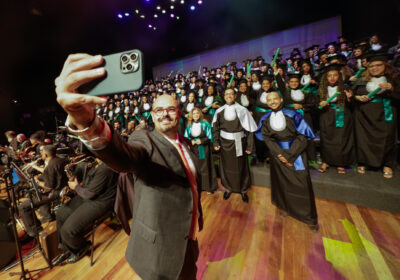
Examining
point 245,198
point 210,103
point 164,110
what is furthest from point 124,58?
point 210,103

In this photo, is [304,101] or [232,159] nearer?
[232,159]

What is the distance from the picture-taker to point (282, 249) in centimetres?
222

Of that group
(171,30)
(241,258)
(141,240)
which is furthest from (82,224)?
(171,30)

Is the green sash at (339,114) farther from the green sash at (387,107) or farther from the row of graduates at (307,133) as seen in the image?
the green sash at (387,107)

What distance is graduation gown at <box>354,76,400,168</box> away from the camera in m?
2.90

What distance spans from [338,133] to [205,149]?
Answer: 9.54 feet

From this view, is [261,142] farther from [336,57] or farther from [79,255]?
[79,255]

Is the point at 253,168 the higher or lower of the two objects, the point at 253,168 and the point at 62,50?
the lower

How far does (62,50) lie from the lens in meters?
9.42

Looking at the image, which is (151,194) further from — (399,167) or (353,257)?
(399,167)

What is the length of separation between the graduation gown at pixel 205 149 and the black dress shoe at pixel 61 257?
273 centimetres

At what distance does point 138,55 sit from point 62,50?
12982 mm

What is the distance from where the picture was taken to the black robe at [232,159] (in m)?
3.46

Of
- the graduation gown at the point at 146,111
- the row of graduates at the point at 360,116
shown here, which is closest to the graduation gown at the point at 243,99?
the row of graduates at the point at 360,116
